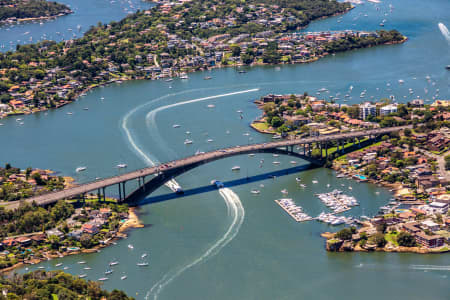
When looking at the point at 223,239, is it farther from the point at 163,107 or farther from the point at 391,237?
the point at 163,107

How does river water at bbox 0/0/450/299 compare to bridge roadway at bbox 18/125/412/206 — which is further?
bridge roadway at bbox 18/125/412/206

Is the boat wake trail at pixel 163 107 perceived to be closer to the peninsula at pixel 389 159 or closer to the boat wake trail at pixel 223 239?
Result: the peninsula at pixel 389 159

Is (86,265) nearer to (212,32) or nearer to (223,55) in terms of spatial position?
(223,55)

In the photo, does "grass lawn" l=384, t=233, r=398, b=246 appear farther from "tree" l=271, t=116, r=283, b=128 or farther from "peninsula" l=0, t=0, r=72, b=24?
"peninsula" l=0, t=0, r=72, b=24

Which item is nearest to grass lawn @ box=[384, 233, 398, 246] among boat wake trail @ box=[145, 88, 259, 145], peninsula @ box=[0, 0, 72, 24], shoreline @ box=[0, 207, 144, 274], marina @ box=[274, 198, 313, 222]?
marina @ box=[274, 198, 313, 222]

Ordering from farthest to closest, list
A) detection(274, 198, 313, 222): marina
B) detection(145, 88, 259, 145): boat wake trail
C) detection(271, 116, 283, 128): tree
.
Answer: detection(145, 88, 259, 145): boat wake trail < detection(271, 116, 283, 128): tree < detection(274, 198, 313, 222): marina

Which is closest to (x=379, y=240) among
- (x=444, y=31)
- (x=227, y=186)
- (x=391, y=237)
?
(x=391, y=237)

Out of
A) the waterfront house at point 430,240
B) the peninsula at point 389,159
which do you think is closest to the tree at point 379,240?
the peninsula at point 389,159
